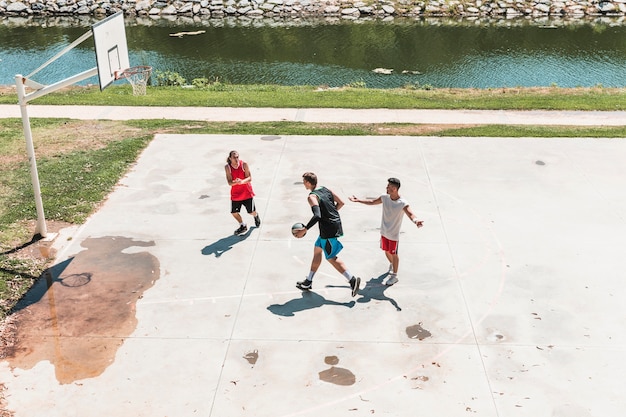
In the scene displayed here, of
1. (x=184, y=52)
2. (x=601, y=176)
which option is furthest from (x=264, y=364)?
(x=184, y=52)

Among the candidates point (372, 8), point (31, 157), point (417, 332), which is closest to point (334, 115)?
point (31, 157)

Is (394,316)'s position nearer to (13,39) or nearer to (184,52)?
(184,52)

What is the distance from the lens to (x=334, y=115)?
2058 centimetres

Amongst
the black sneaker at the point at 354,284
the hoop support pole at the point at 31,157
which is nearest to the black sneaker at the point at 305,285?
the black sneaker at the point at 354,284

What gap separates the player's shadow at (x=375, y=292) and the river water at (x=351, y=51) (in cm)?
1733

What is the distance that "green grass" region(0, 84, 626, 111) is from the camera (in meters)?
21.6

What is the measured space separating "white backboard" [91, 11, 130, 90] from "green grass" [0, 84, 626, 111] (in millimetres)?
7307

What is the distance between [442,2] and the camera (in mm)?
44500

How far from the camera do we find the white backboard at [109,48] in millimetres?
12828

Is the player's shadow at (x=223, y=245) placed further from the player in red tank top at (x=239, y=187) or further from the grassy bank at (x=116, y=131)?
the grassy bank at (x=116, y=131)

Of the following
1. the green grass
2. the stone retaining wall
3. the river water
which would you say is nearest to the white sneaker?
the green grass

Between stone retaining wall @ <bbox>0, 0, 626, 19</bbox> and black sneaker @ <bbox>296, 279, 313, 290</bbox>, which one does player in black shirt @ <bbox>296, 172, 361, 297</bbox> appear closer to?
black sneaker @ <bbox>296, 279, 313, 290</bbox>

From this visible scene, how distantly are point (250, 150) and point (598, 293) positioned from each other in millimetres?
9027

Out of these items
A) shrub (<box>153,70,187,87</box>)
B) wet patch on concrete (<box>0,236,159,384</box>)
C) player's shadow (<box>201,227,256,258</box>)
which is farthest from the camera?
shrub (<box>153,70,187,87</box>)
